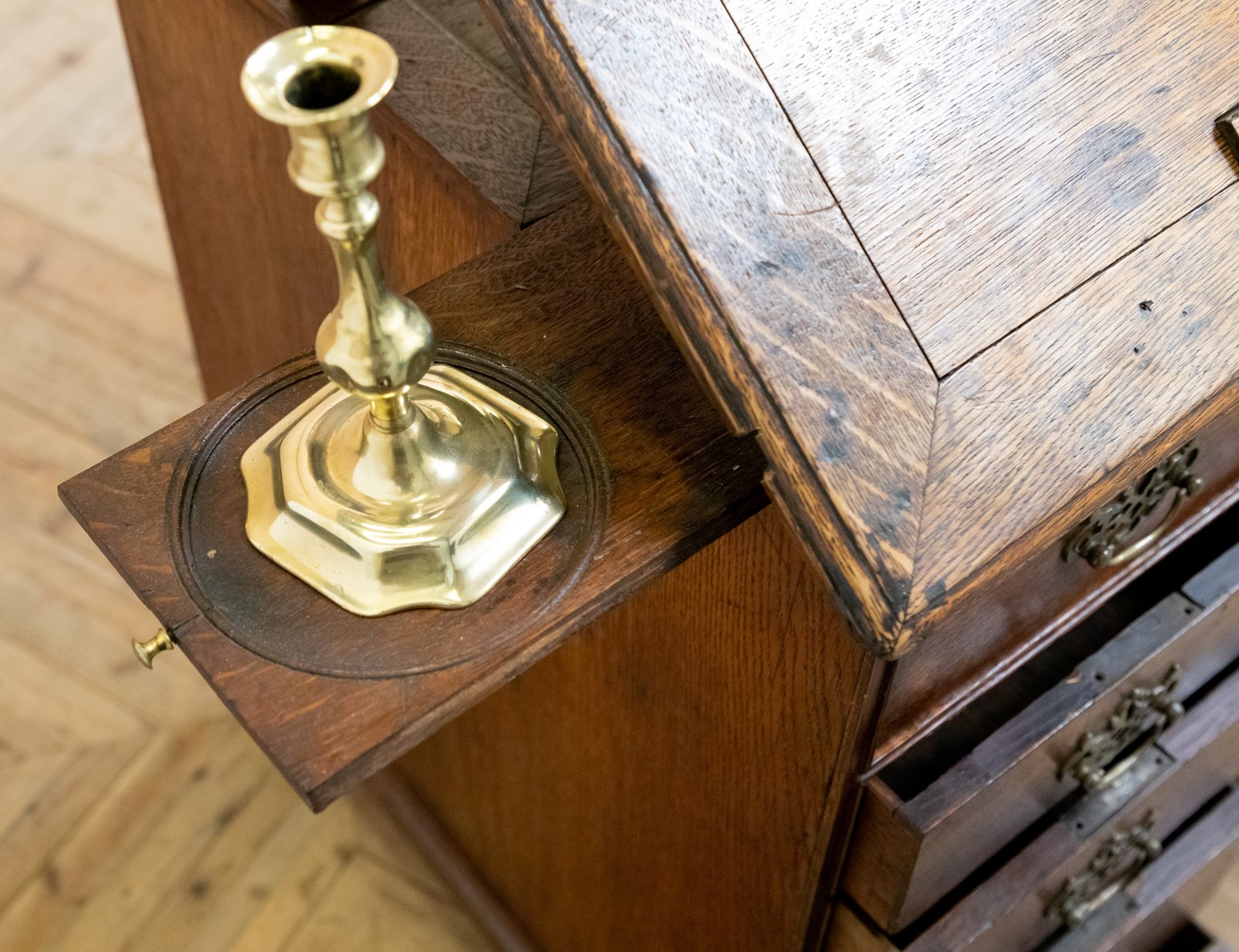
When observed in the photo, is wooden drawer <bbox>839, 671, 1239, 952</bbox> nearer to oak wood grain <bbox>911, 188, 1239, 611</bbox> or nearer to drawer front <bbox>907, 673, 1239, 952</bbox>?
drawer front <bbox>907, 673, 1239, 952</bbox>

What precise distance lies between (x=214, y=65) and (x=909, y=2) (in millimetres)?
492

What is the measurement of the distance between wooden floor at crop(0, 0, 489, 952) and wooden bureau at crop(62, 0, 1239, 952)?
529mm

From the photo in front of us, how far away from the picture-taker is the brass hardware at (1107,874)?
88cm

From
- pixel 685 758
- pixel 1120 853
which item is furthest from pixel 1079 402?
pixel 1120 853

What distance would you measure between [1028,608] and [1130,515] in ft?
0.22

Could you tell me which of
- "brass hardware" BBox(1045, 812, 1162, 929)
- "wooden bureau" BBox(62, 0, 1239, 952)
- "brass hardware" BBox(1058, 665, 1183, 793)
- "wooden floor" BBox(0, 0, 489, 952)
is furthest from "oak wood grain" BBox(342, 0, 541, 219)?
"wooden floor" BBox(0, 0, 489, 952)

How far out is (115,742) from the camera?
4.17 feet

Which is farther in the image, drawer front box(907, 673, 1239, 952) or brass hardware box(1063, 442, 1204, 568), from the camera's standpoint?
drawer front box(907, 673, 1239, 952)

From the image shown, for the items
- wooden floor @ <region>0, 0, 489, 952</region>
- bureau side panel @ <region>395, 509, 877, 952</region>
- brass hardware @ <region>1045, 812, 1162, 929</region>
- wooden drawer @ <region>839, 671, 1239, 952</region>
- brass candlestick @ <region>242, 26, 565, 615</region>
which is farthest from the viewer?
wooden floor @ <region>0, 0, 489, 952</region>

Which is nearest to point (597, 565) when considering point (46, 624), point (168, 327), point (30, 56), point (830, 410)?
point (830, 410)

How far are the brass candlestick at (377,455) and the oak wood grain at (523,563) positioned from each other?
0.01 metres

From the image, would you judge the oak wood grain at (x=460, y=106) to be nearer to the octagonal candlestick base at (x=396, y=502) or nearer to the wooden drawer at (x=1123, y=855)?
the octagonal candlestick base at (x=396, y=502)

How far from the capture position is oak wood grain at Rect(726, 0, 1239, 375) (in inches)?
19.6

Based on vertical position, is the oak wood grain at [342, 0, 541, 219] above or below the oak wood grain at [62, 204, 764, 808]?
above
